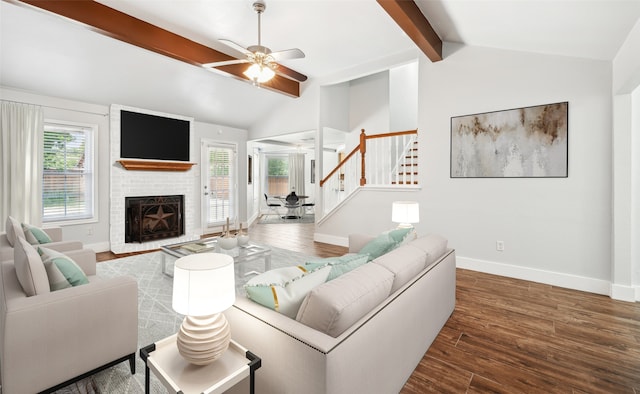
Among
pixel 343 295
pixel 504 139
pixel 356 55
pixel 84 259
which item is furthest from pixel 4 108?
pixel 504 139

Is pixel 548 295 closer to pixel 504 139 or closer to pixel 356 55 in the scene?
pixel 504 139

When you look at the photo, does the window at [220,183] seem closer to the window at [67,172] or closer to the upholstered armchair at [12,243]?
the window at [67,172]

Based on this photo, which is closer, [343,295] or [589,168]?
[343,295]

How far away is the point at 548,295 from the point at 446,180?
1843mm

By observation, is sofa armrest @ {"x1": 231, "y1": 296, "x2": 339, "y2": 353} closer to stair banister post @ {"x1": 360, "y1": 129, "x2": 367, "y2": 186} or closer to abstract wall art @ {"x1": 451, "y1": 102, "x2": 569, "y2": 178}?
abstract wall art @ {"x1": 451, "y1": 102, "x2": 569, "y2": 178}

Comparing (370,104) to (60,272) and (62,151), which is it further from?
(60,272)

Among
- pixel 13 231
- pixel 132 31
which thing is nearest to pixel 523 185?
pixel 132 31

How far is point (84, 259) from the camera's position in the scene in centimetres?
253

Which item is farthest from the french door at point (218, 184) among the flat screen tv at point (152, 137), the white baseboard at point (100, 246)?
the white baseboard at point (100, 246)

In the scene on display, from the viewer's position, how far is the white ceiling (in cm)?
279

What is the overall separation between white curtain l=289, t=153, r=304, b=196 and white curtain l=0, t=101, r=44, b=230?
294 inches

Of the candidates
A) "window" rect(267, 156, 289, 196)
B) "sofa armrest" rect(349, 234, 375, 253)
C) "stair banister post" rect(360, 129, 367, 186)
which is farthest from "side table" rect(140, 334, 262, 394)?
"window" rect(267, 156, 289, 196)

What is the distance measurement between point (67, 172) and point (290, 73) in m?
4.22

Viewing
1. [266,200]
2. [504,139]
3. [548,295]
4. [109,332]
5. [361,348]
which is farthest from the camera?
[266,200]
